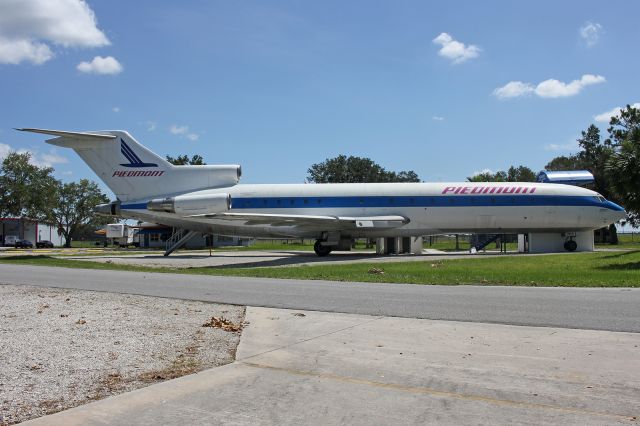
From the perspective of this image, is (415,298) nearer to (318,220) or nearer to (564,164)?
(318,220)

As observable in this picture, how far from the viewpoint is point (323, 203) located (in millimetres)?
29953

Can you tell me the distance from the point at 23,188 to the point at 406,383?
232 ft

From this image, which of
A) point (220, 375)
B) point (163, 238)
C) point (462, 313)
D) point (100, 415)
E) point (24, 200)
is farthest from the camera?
point (24, 200)

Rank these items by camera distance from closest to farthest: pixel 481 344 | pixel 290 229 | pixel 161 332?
pixel 481 344, pixel 161 332, pixel 290 229

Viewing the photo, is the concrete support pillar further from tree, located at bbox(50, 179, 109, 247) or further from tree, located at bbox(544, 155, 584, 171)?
tree, located at bbox(50, 179, 109, 247)

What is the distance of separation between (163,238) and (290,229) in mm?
34826

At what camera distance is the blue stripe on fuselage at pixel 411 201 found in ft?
94.2

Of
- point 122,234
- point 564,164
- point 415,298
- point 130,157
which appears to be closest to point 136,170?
point 130,157

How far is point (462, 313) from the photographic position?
939 centimetres

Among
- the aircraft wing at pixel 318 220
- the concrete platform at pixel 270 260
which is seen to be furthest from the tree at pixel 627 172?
the aircraft wing at pixel 318 220

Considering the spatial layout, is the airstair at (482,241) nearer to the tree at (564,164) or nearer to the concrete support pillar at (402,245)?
the concrete support pillar at (402,245)

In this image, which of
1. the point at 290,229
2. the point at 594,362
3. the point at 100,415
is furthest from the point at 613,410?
the point at 290,229

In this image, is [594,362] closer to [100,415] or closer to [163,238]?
[100,415]

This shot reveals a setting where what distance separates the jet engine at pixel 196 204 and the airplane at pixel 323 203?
2.1 inches
